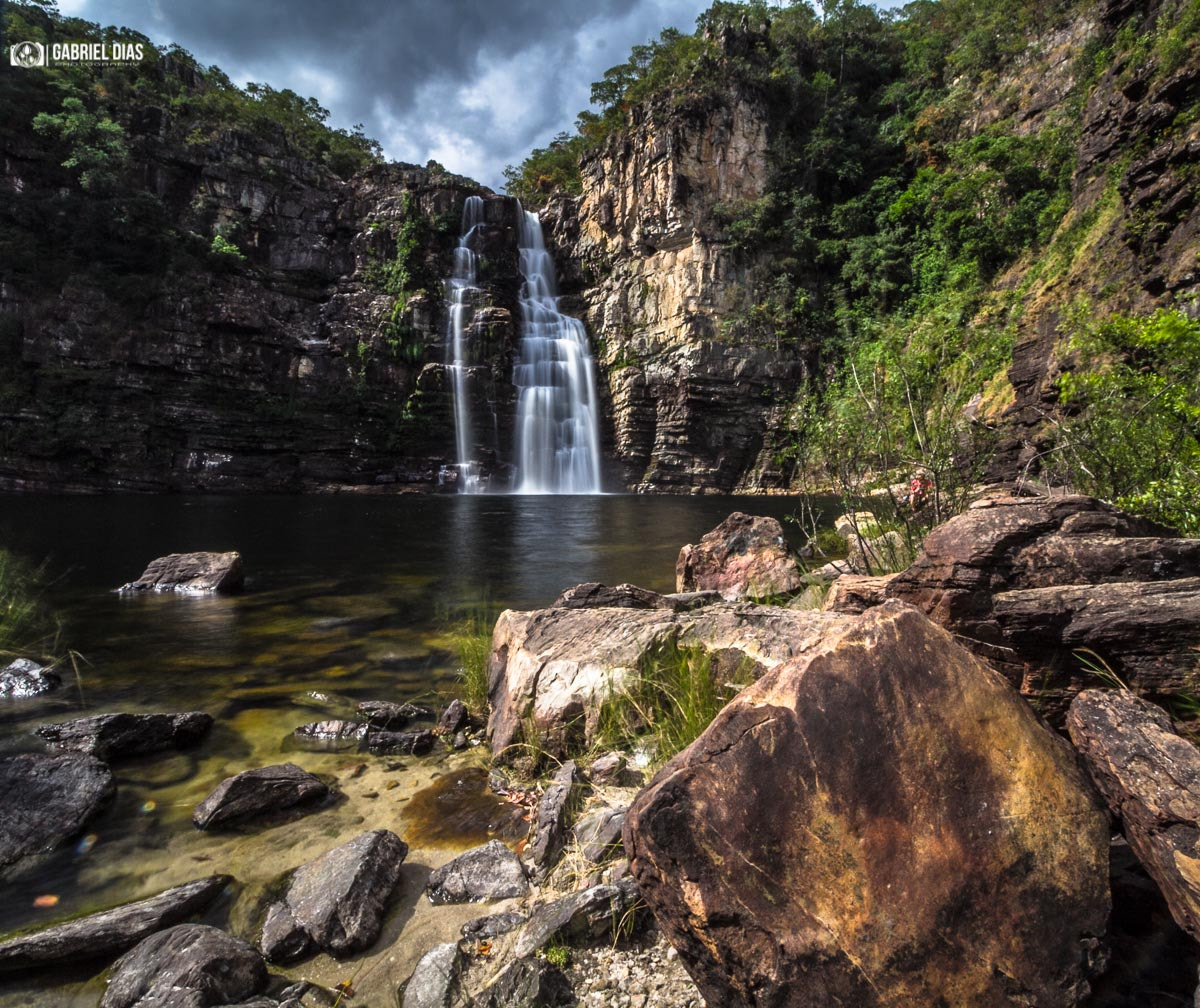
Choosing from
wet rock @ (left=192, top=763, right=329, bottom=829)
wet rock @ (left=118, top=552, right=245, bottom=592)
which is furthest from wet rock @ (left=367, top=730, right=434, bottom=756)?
wet rock @ (left=118, top=552, right=245, bottom=592)

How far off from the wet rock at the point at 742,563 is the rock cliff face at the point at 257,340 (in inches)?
1259

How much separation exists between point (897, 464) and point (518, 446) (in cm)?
3473

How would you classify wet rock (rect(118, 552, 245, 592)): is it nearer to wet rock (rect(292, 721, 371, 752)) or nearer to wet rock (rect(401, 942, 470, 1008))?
wet rock (rect(292, 721, 371, 752))

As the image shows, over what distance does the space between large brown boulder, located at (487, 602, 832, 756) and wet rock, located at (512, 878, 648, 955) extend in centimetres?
139

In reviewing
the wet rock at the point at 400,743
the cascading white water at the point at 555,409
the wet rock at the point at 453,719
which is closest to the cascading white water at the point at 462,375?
Answer: the cascading white water at the point at 555,409

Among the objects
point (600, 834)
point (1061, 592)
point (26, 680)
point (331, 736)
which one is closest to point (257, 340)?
point (26, 680)

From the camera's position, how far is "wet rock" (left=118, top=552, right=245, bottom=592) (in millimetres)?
9625

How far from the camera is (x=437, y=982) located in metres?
2.16

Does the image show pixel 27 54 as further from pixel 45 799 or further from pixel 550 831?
pixel 550 831

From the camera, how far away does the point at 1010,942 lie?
146 cm

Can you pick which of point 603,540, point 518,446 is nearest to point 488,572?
point 603,540

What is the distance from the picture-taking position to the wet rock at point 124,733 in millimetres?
4238

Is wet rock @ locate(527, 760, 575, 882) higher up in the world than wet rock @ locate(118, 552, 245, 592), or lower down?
lower down

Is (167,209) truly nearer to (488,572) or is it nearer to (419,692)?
(488,572)
